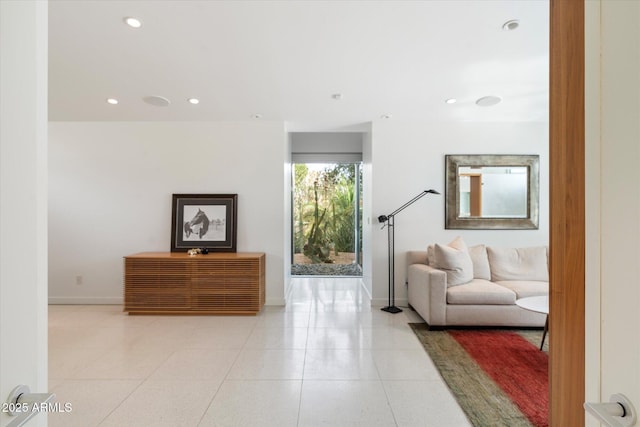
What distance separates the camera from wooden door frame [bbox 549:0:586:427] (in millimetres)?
738

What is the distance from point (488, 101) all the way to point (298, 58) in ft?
7.68

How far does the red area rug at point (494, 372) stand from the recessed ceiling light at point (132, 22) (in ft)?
11.3

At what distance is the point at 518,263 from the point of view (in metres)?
3.93

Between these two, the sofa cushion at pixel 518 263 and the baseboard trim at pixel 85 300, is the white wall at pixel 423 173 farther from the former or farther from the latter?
the baseboard trim at pixel 85 300

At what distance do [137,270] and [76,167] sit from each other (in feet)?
5.95

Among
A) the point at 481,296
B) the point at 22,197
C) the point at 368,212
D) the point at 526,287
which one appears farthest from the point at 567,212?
the point at 368,212

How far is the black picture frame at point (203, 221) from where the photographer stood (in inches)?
168

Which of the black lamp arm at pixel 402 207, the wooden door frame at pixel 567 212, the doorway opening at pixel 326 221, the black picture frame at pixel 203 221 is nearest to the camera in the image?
the wooden door frame at pixel 567 212

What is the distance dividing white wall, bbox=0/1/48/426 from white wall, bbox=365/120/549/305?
3907 mm

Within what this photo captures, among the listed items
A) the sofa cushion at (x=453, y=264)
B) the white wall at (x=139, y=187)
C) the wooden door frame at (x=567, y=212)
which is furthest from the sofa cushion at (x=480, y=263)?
the wooden door frame at (x=567, y=212)

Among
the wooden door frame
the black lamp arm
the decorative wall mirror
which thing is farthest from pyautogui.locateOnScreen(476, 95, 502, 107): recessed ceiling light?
the wooden door frame

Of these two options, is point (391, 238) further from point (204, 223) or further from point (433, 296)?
point (204, 223)

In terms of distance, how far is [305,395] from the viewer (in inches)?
83.9
